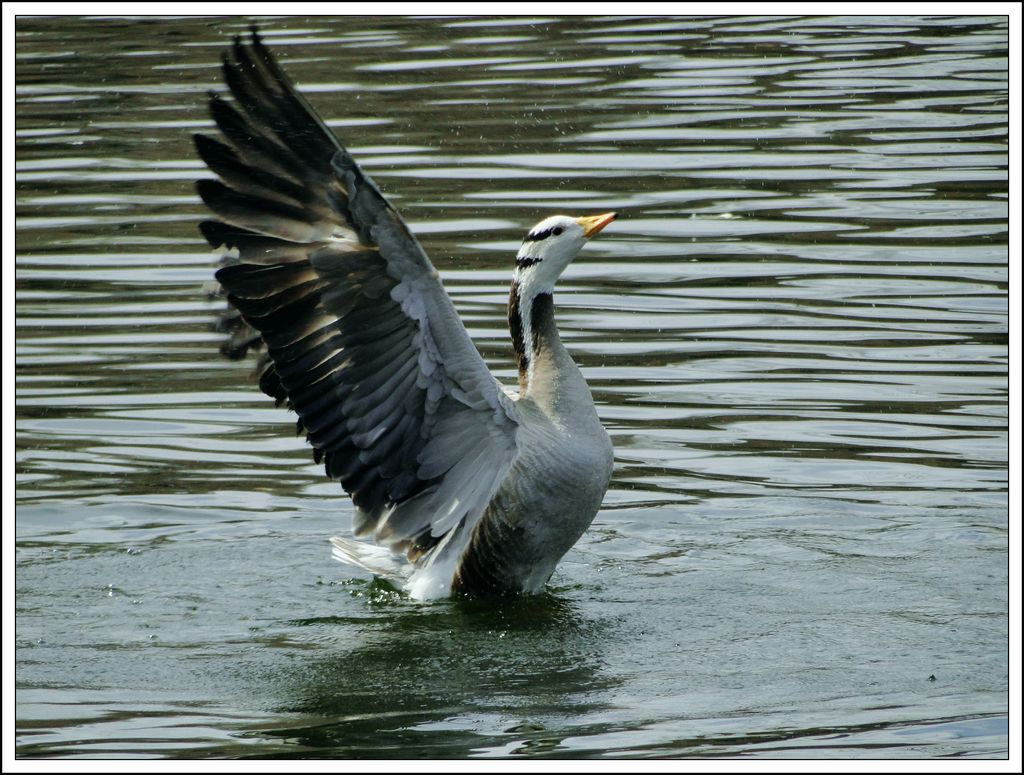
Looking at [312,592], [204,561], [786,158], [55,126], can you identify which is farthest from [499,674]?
[55,126]

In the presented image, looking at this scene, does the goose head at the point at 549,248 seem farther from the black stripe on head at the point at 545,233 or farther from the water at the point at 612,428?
the water at the point at 612,428

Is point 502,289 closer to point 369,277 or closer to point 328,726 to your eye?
point 369,277

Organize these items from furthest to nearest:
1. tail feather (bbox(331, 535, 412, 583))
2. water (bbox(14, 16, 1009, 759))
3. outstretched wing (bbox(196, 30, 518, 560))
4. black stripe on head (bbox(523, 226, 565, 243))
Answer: tail feather (bbox(331, 535, 412, 583))
black stripe on head (bbox(523, 226, 565, 243))
outstretched wing (bbox(196, 30, 518, 560))
water (bbox(14, 16, 1009, 759))

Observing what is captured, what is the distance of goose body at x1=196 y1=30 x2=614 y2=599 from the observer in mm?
6590

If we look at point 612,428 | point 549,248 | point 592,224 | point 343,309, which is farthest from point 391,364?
point 612,428

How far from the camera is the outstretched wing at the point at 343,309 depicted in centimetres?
651

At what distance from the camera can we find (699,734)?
584cm

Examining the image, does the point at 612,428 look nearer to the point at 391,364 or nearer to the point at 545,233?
the point at 545,233

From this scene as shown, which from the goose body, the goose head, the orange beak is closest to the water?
the goose body

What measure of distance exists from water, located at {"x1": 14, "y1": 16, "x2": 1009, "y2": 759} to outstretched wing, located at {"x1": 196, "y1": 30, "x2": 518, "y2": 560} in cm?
68

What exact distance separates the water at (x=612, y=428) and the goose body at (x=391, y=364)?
0.32m

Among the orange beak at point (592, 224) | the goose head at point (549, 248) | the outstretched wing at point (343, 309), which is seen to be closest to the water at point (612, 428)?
the outstretched wing at point (343, 309)

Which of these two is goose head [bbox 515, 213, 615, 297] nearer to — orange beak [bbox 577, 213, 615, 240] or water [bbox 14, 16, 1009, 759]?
orange beak [bbox 577, 213, 615, 240]

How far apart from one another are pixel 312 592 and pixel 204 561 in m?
0.59
